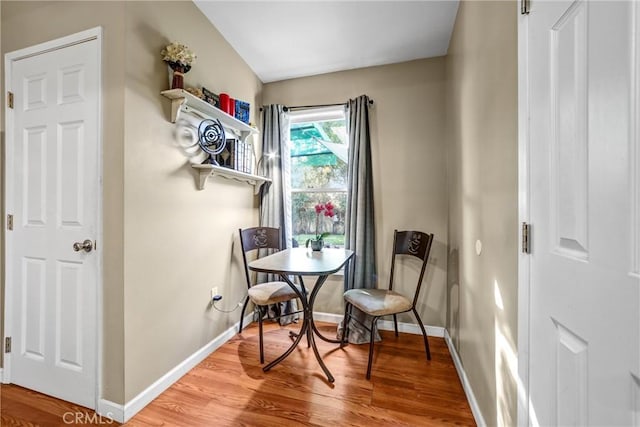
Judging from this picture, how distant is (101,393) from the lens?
1535mm

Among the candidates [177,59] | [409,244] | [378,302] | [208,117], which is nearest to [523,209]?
[378,302]

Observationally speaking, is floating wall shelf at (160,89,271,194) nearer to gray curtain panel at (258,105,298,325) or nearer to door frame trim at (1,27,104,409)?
gray curtain panel at (258,105,298,325)

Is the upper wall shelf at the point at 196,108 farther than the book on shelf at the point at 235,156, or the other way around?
the book on shelf at the point at 235,156

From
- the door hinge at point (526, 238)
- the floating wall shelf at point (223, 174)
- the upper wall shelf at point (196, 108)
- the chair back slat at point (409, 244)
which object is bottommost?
the chair back slat at point (409, 244)

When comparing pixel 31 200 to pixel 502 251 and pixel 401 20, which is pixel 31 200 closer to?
pixel 502 251

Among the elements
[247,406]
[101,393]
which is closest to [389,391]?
[247,406]

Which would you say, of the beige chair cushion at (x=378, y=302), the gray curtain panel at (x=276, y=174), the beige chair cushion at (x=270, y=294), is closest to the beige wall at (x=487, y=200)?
the beige chair cushion at (x=378, y=302)

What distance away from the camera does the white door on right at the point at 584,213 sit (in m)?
0.52

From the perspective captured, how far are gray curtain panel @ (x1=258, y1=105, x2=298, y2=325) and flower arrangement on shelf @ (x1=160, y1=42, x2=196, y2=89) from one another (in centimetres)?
121

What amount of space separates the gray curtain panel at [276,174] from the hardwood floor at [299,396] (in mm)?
961

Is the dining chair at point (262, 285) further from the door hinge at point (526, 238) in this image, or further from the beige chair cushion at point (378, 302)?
the door hinge at point (526, 238)

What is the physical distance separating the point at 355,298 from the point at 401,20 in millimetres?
2292

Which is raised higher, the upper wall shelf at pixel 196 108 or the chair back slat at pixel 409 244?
the upper wall shelf at pixel 196 108

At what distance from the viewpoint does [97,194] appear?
1.54 meters
